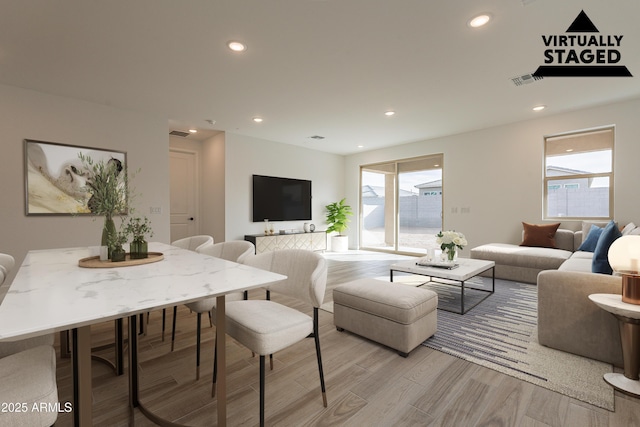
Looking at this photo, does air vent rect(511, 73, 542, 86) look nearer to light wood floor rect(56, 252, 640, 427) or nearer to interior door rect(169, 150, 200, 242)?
light wood floor rect(56, 252, 640, 427)

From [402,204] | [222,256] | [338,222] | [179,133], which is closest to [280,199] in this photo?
[338,222]

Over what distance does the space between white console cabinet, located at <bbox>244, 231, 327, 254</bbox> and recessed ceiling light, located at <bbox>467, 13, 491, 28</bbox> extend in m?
4.88

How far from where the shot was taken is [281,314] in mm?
1590

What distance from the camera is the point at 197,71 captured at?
10.7 ft

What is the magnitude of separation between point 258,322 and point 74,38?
3093 millimetres

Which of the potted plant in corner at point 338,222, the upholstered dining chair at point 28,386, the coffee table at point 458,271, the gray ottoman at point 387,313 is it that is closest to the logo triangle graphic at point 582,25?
the coffee table at point 458,271

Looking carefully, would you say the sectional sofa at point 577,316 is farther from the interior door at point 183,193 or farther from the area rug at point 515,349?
the interior door at point 183,193

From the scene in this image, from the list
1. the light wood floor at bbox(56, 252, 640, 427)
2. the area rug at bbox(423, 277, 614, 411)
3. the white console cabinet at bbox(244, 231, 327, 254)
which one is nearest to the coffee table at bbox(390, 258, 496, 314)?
the area rug at bbox(423, 277, 614, 411)

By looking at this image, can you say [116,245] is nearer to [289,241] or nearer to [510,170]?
[289,241]

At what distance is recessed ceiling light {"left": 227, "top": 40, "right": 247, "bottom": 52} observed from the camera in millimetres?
2719

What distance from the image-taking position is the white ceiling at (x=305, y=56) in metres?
2.29

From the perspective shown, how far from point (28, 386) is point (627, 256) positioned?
2.92 m

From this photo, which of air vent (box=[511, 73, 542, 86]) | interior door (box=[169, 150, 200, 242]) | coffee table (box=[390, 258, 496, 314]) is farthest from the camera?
interior door (box=[169, 150, 200, 242])

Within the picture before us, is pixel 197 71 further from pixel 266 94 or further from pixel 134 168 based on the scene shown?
pixel 134 168
